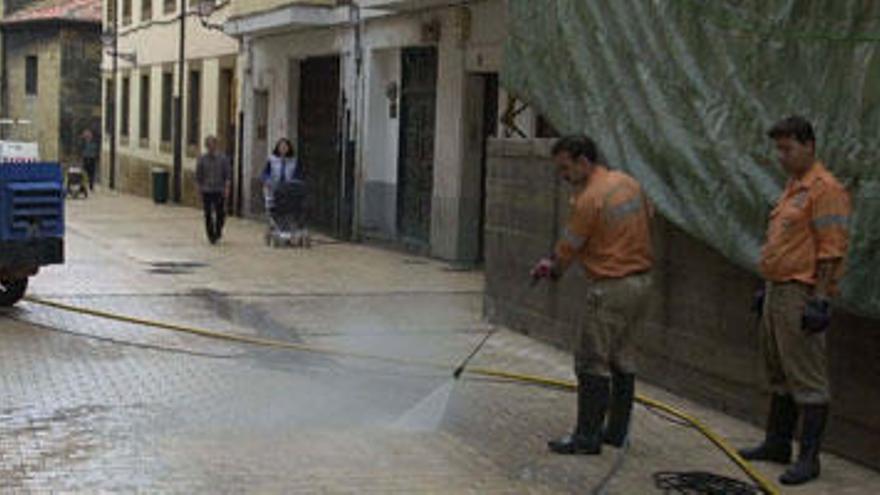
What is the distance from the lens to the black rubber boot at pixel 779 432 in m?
6.75

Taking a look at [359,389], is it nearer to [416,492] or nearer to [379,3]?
[416,492]

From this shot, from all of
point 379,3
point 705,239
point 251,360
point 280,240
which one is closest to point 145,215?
point 280,240

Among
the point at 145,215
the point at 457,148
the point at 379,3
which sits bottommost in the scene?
the point at 145,215

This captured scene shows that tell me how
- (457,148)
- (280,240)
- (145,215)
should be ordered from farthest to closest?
(145,215)
(280,240)
(457,148)

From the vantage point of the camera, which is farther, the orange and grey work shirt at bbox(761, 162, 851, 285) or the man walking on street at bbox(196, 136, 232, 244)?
the man walking on street at bbox(196, 136, 232, 244)

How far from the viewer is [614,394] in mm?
7023

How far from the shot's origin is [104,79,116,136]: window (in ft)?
125

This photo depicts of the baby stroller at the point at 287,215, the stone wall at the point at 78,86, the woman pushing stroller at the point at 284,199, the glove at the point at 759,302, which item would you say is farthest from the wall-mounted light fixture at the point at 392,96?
the stone wall at the point at 78,86

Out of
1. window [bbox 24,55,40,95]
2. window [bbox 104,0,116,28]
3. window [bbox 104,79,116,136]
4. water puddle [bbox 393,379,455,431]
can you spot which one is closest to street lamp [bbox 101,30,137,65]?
window [bbox 104,0,116,28]

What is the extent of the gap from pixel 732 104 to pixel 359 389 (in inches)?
119

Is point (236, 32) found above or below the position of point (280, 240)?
above

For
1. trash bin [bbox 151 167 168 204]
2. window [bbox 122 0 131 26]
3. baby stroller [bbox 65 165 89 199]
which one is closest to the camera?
trash bin [bbox 151 167 168 204]

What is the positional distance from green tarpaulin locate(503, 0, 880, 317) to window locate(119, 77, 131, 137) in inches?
1128

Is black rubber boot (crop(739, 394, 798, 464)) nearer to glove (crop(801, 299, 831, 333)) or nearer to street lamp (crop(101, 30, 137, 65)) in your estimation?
glove (crop(801, 299, 831, 333))
